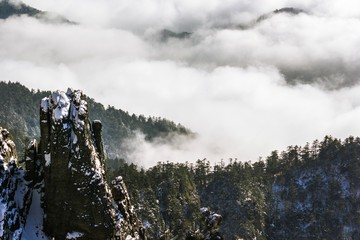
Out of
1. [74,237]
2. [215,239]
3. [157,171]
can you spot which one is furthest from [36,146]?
[157,171]

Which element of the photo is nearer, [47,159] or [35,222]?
[35,222]

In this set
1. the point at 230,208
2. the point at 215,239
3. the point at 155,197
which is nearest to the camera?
the point at 215,239

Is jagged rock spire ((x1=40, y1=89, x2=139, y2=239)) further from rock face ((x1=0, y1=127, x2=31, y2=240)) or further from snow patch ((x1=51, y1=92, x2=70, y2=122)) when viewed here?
rock face ((x1=0, y1=127, x2=31, y2=240))

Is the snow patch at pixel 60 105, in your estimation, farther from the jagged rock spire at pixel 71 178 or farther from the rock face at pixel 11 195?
the rock face at pixel 11 195

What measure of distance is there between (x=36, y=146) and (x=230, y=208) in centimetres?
16034

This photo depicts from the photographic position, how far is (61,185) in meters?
41.5

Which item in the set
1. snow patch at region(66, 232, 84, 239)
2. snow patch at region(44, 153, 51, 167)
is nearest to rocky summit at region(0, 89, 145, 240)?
snow patch at region(66, 232, 84, 239)

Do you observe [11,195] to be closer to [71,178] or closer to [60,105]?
[71,178]

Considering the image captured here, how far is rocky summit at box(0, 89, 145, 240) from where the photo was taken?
40.9 metres

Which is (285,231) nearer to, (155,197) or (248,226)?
(248,226)

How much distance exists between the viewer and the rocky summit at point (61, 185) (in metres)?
40.9

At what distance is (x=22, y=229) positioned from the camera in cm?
4038

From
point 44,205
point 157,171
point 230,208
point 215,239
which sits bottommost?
point 215,239

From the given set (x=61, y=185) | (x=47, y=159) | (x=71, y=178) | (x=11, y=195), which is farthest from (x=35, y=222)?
(x=47, y=159)
